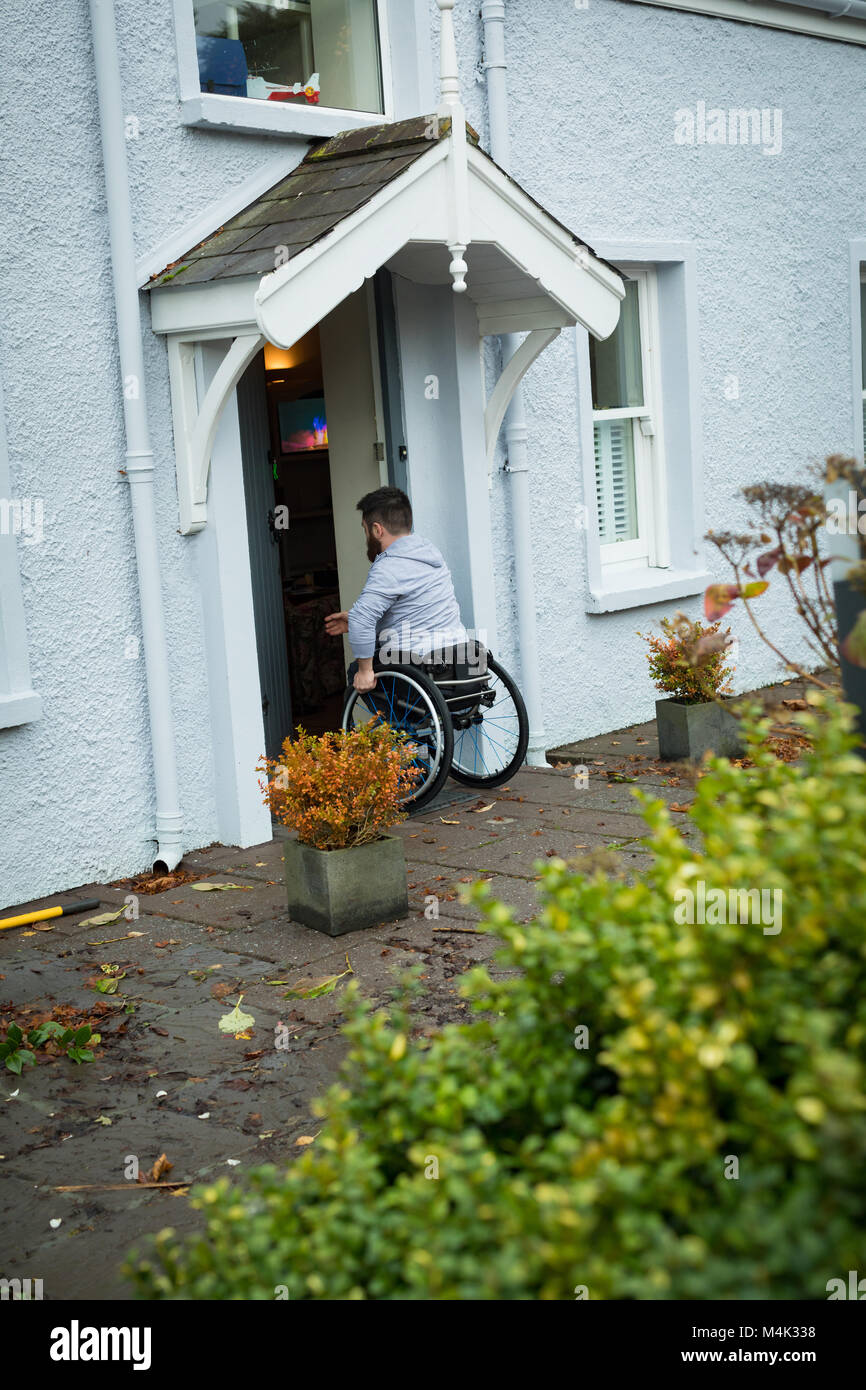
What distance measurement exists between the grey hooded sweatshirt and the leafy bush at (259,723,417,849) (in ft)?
4.75

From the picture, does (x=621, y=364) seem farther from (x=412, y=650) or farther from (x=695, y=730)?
(x=412, y=650)

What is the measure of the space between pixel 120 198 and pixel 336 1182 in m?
4.86

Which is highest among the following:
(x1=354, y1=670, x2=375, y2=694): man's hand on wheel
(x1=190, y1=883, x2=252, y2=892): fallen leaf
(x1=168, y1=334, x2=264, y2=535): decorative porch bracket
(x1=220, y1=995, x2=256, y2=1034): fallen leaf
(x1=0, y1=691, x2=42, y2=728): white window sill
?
(x1=168, y1=334, x2=264, y2=535): decorative porch bracket

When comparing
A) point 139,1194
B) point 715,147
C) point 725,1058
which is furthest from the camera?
point 715,147

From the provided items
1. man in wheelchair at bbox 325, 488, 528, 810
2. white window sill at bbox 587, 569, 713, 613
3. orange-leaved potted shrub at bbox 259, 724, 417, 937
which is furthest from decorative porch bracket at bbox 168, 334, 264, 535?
white window sill at bbox 587, 569, 713, 613

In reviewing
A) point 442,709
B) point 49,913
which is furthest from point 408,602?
point 49,913

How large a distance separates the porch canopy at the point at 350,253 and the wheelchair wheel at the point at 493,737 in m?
1.70

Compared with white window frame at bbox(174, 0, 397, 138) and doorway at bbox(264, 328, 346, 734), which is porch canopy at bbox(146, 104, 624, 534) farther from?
doorway at bbox(264, 328, 346, 734)

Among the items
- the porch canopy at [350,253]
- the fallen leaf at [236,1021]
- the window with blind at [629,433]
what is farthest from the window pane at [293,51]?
the fallen leaf at [236,1021]

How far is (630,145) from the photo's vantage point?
8305mm

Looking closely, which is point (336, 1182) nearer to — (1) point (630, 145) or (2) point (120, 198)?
(2) point (120, 198)

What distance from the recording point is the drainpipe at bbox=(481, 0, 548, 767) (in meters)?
7.33

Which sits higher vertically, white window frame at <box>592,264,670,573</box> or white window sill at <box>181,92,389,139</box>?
white window sill at <box>181,92,389,139</box>
